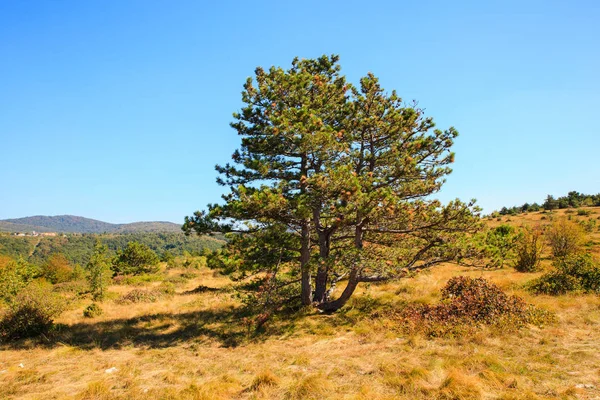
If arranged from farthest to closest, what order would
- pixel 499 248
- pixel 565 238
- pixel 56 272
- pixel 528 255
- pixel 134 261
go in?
pixel 134 261 → pixel 56 272 → pixel 565 238 → pixel 528 255 → pixel 499 248

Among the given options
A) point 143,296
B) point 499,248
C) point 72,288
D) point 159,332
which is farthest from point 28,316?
point 499,248

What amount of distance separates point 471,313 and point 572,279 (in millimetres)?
6274

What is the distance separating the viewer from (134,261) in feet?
142

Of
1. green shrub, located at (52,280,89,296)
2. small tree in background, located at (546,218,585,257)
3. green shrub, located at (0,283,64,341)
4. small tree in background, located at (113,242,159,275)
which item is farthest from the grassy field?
small tree in background, located at (113,242,159,275)

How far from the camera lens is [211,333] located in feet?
40.9

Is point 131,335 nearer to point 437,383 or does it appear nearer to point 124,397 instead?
point 124,397

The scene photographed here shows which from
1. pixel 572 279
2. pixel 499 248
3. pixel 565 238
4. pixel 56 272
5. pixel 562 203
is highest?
pixel 562 203

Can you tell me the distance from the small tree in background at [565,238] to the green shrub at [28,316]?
1244 inches

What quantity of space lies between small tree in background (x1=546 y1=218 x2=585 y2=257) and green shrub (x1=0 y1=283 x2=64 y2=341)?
31604 millimetres

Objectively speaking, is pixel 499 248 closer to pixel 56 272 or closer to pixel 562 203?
pixel 56 272

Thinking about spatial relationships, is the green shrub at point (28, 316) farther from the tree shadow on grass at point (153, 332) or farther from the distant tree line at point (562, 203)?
the distant tree line at point (562, 203)

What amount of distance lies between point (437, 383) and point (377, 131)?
908cm

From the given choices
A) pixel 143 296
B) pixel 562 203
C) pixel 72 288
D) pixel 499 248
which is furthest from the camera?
pixel 562 203

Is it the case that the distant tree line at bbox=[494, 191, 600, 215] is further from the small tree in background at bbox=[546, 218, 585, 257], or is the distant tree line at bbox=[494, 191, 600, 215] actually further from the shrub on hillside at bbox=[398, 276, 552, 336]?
the shrub on hillside at bbox=[398, 276, 552, 336]
